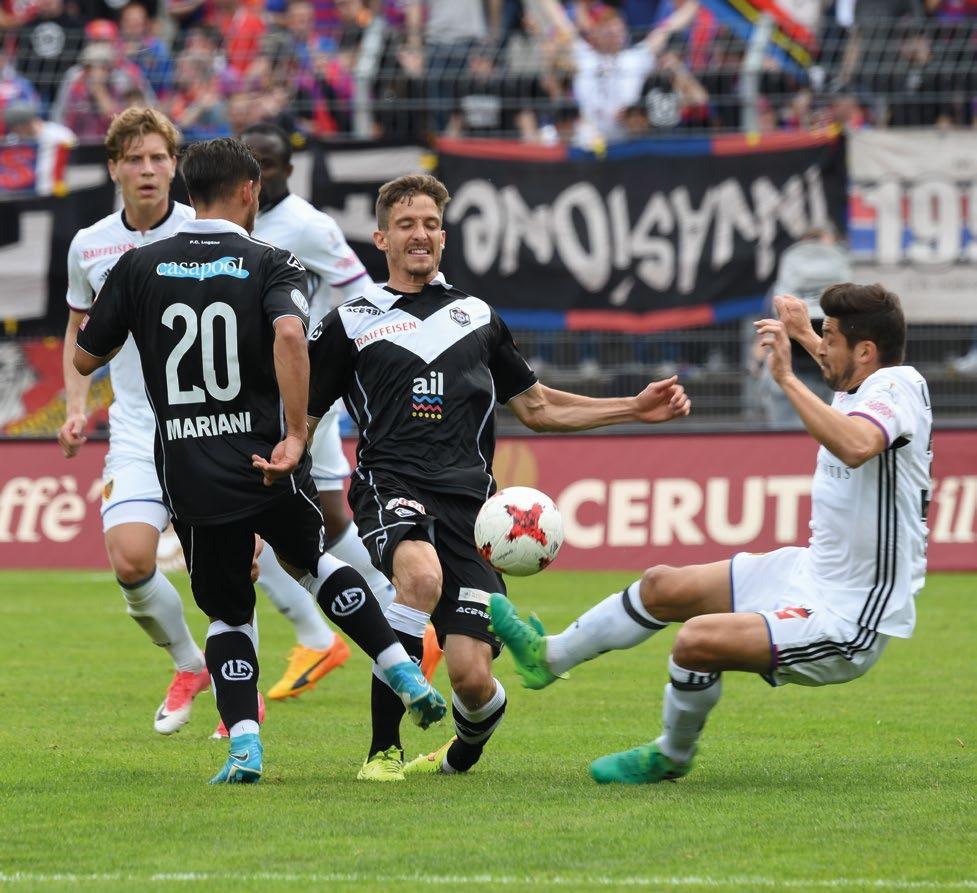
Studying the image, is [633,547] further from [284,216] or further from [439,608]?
[439,608]

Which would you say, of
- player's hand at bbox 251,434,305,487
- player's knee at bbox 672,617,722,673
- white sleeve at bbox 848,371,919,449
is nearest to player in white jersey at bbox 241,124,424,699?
player's hand at bbox 251,434,305,487

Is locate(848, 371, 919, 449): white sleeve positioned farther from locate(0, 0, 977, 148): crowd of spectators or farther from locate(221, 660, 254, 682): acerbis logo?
locate(0, 0, 977, 148): crowd of spectators

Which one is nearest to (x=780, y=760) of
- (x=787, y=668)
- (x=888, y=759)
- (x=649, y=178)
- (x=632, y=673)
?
(x=888, y=759)

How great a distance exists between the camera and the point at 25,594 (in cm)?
1351

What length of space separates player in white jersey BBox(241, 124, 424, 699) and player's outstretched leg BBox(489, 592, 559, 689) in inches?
90.2

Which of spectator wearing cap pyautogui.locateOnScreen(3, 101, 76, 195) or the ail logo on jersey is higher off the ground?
the ail logo on jersey

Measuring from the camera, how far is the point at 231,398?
6.32 meters

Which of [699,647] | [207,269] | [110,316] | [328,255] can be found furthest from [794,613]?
[328,255]

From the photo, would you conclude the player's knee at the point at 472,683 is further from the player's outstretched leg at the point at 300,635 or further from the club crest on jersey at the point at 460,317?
the player's outstretched leg at the point at 300,635

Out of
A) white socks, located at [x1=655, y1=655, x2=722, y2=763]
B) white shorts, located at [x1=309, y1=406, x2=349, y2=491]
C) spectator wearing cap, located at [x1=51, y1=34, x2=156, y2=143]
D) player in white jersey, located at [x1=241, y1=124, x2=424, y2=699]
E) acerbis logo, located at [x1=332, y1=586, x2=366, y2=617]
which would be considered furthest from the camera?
Answer: spectator wearing cap, located at [x1=51, y1=34, x2=156, y2=143]

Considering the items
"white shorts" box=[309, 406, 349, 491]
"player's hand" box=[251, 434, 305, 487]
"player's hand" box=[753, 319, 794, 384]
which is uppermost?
"player's hand" box=[753, 319, 794, 384]

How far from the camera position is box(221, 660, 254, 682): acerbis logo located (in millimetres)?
6543

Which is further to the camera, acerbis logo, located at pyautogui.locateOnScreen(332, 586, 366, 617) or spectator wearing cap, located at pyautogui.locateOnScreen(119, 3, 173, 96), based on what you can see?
spectator wearing cap, located at pyautogui.locateOnScreen(119, 3, 173, 96)

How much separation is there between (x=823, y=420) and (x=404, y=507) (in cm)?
161
